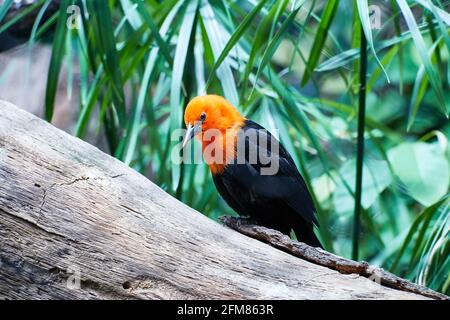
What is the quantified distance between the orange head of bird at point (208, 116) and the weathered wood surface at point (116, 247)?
0.31 m

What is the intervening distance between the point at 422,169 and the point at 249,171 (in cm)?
105

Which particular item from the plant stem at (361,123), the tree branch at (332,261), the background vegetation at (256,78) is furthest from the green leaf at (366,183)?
the tree branch at (332,261)

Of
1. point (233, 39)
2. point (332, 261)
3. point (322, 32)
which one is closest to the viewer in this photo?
point (332, 261)

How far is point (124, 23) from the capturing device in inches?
77.6

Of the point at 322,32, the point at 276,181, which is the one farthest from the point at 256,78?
the point at 322,32

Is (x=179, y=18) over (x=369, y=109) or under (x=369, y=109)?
under

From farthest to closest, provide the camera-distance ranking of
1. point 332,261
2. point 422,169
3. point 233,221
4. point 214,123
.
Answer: point 422,169
point 214,123
point 233,221
point 332,261

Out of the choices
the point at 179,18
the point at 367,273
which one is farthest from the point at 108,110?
the point at 367,273

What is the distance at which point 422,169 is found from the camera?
238 centimetres

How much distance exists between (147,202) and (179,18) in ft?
2.22

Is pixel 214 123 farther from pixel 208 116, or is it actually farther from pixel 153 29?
pixel 153 29

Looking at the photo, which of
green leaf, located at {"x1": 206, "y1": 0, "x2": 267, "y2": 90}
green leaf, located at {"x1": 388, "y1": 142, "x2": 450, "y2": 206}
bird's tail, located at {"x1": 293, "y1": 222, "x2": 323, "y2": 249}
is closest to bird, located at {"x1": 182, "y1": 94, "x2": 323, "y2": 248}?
bird's tail, located at {"x1": 293, "y1": 222, "x2": 323, "y2": 249}

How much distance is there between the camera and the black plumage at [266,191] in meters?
1.57

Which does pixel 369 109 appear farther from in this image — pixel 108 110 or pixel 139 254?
pixel 139 254
